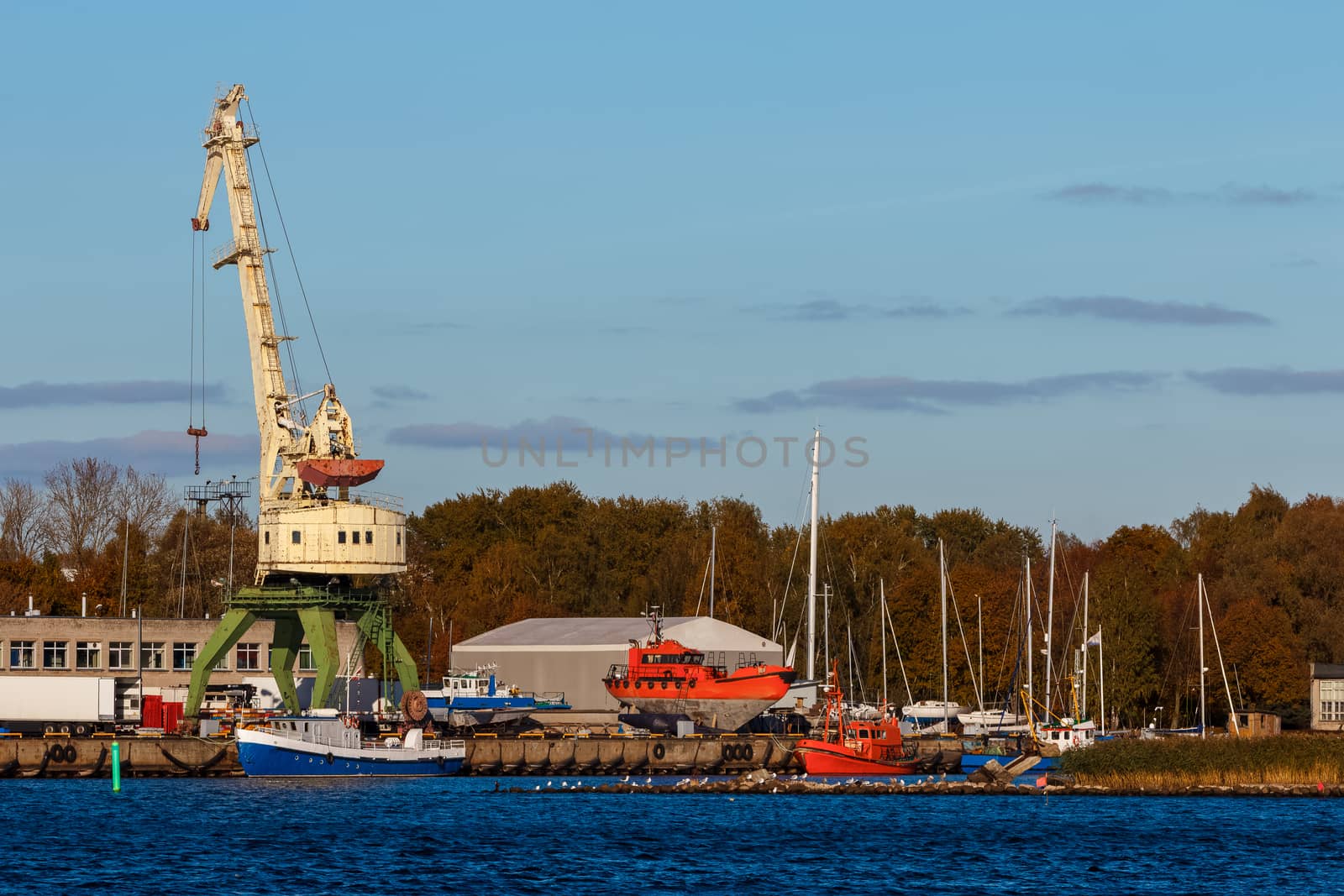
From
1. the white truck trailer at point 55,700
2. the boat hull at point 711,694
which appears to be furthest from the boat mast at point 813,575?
the white truck trailer at point 55,700

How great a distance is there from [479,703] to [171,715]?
14.5 meters

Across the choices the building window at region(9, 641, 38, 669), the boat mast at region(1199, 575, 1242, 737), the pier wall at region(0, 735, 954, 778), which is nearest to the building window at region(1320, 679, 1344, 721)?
the boat mast at region(1199, 575, 1242, 737)

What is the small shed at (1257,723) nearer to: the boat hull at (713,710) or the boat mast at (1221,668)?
the boat mast at (1221,668)

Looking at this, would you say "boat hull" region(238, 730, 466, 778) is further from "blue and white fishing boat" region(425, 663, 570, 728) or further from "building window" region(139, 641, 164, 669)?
"building window" region(139, 641, 164, 669)

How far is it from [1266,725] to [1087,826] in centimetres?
3956

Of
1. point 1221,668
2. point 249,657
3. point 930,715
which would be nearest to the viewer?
point 1221,668

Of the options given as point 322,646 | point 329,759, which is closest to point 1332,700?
point 322,646

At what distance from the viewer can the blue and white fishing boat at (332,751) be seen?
83.1 metres

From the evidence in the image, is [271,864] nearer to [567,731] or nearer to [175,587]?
[567,731]

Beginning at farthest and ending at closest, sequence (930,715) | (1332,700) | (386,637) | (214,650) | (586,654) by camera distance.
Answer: (930,715)
(586,654)
(1332,700)
(386,637)
(214,650)

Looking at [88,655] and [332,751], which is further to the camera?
[88,655]

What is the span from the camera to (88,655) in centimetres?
10831

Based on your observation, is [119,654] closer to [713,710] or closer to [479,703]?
[479,703]

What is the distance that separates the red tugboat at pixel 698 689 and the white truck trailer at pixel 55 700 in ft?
76.2
